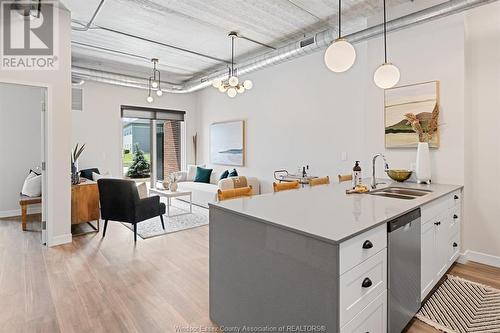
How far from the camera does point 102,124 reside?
6.86 m

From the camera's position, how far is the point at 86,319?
2.25m

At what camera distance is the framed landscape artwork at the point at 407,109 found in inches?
135

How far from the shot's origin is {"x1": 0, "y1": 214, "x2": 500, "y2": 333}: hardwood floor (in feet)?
7.28

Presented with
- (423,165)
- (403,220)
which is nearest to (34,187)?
(403,220)

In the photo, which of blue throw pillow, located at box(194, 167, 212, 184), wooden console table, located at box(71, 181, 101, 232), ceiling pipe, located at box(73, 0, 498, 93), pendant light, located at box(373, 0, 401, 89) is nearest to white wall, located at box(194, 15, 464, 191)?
ceiling pipe, located at box(73, 0, 498, 93)

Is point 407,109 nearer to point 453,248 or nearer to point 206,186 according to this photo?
point 453,248

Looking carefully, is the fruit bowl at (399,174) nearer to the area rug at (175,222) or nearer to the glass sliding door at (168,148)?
the area rug at (175,222)

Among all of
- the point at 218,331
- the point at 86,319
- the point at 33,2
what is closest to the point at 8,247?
the point at 86,319

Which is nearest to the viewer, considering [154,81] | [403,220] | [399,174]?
[403,220]

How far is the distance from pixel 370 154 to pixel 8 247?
17.1 feet

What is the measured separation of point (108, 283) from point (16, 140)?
15.4 ft

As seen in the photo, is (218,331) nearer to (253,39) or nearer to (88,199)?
(88,199)

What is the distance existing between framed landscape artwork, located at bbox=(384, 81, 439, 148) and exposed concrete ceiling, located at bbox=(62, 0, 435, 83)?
1161 mm

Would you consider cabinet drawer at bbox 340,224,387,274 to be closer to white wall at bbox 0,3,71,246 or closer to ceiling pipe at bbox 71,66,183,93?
white wall at bbox 0,3,71,246
